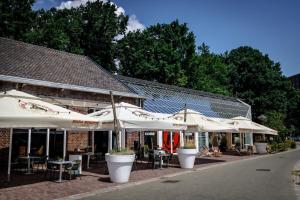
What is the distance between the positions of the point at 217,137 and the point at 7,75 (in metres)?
20.9

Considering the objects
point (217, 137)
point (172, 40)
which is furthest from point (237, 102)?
point (172, 40)

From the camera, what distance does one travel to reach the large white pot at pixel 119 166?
Result: 1067 centimetres

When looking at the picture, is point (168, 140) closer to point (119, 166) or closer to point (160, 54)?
point (119, 166)

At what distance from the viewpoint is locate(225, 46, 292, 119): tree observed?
4747 cm

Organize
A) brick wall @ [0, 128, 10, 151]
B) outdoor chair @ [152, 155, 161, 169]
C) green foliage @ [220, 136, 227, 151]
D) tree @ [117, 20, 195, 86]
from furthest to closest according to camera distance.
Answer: tree @ [117, 20, 195, 86], green foliage @ [220, 136, 227, 151], outdoor chair @ [152, 155, 161, 169], brick wall @ [0, 128, 10, 151]

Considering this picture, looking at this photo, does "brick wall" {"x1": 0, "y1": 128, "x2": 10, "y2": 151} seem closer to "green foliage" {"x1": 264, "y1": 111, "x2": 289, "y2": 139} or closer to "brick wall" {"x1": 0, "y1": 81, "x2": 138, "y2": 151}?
"brick wall" {"x1": 0, "y1": 81, "x2": 138, "y2": 151}

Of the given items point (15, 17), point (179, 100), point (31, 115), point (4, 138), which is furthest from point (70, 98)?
point (15, 17)

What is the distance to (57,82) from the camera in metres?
15.5

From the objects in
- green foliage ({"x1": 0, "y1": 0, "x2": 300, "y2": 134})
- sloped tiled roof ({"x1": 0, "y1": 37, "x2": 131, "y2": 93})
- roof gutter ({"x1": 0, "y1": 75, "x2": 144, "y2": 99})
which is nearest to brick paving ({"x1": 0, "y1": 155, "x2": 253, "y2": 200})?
roof gutter ({"x1": 0, "y1": 75, "x2": 144, "y2": 99})

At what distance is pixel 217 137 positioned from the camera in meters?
29.3

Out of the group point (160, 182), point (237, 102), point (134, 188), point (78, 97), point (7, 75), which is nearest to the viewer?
point (134, 188)

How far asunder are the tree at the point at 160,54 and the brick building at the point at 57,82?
747 inches

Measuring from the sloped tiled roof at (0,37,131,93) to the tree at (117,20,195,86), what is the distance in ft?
59.3

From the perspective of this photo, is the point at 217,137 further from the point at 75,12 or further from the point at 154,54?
the point at 75,12
